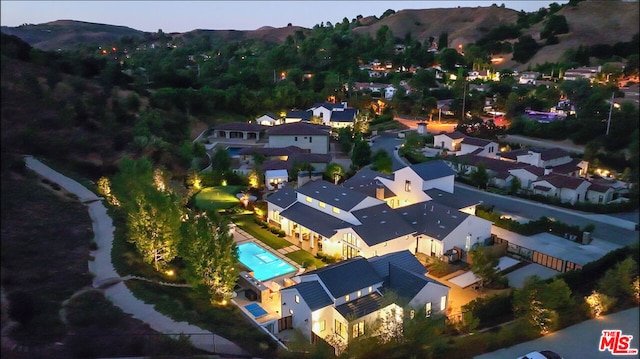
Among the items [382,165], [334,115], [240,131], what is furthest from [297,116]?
[382,165]

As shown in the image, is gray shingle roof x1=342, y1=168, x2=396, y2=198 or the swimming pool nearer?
the swimming pool

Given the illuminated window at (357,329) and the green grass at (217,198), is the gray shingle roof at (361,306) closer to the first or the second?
the illuminated window at (357,329)

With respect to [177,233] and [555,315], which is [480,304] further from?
[177,233]

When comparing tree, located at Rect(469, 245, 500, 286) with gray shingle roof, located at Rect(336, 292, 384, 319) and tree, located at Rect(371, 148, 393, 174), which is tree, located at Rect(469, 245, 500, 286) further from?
tree, located at Rect(371, 148, 393, 174)

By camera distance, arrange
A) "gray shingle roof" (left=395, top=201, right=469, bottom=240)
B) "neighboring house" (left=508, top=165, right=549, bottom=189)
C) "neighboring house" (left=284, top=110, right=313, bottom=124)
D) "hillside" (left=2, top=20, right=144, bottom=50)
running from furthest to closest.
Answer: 1. "hillside" (left=2, top=20, right=144, bottom=50)
2. "neighboring house" (left=284, top=110, right=313, bottom=124)
3. "neighboring house" (left=508, top=165, right=549, bottom=189)
4. "gray shingle roof" (left=395, top=201, right=469, bottom=240)

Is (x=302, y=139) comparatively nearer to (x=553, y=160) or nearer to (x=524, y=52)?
(x=553, y=160)

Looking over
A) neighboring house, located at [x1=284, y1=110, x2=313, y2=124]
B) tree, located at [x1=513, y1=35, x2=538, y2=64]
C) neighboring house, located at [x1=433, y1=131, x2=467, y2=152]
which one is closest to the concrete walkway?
neighboring house, located at [x1=433, y1=131, x2=467, y2=152]
